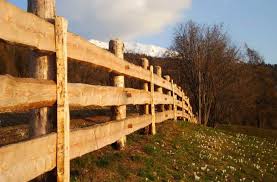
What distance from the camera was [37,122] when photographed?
19.2 ft

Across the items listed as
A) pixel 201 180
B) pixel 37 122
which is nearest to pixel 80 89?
pixel 37 122

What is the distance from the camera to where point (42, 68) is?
5.49m

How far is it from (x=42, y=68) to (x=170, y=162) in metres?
→ 5.15

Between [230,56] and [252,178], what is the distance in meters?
30.9

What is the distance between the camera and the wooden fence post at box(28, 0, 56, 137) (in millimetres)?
5480

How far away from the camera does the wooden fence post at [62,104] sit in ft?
17.4

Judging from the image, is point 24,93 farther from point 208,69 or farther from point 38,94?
point 208,69

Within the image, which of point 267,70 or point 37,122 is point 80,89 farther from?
point 267,70

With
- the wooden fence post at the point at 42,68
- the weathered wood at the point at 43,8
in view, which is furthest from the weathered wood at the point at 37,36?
the weathered wood at the point at 43,8

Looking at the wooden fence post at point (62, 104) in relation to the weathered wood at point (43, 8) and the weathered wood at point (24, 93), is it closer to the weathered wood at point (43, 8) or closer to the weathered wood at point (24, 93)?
the weathered wood at point (24, 93)

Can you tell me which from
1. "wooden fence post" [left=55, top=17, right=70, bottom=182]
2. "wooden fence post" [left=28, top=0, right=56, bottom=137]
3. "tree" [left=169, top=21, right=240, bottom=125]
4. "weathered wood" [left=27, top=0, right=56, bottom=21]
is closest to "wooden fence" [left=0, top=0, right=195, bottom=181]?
"wooden fence post" [left=55, top=17, right=70, bottom=182]

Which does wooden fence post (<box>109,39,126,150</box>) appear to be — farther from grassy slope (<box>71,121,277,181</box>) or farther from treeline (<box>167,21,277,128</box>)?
treeline (<box>167,21,277,128</box>)

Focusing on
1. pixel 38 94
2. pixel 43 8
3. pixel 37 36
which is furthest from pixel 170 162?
pixel 37 36

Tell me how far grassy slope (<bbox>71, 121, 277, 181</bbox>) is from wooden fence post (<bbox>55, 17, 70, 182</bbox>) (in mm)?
1389
